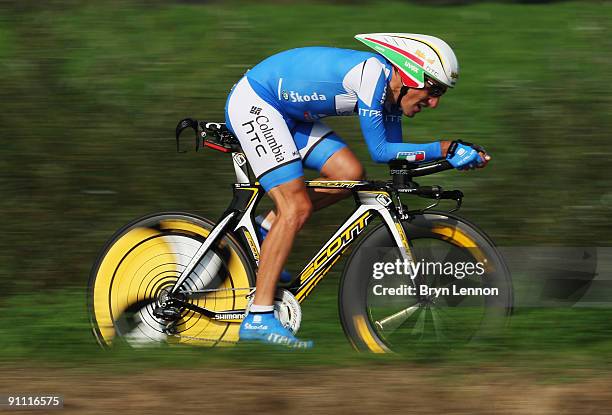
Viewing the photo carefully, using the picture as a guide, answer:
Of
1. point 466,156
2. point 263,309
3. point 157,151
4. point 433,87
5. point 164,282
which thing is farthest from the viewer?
point 157,151

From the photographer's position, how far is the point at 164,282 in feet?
20.9

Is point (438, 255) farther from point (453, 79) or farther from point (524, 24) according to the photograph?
point (524, 24)

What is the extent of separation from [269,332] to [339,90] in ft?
4.51

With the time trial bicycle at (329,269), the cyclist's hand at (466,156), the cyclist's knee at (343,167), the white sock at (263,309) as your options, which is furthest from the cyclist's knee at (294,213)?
the cyclist's hand at (466,156)

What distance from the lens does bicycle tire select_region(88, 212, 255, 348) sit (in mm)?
6277

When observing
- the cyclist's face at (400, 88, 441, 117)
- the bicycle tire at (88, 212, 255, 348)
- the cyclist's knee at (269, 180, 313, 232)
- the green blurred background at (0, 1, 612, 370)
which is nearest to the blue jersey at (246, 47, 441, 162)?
the cyclist's face at (400, 88, 441, 117)

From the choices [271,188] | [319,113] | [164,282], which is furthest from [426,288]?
[164,282]

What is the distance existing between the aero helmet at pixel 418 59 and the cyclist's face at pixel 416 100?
0.26ft

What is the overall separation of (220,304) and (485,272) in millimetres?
1515

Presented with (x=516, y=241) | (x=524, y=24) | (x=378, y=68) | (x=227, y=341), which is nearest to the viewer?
(x=378, y=68)

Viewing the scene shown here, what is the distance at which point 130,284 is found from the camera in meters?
6.35

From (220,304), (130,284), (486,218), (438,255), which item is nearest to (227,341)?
(220,304)

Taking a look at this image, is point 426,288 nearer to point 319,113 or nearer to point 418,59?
point 319,113

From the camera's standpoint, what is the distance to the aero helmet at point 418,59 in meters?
5.85
